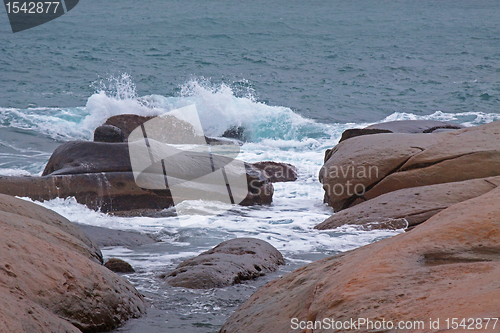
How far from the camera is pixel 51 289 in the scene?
255 centimetres

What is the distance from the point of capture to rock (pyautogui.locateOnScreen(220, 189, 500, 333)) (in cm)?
166

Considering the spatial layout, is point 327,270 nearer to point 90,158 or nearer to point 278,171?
point 90,158

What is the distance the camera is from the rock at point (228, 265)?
3727 mm

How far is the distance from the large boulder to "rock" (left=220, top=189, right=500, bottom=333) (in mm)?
3460

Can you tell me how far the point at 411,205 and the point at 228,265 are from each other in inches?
91.3

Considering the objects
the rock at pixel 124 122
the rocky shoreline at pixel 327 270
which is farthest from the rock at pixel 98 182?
the rock at pixel 124 122

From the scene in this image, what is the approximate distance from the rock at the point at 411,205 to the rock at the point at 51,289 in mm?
2941

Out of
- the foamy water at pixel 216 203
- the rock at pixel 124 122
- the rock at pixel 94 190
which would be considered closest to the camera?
the foamy water at pixel 216 203

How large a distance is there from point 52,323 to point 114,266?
178 cm

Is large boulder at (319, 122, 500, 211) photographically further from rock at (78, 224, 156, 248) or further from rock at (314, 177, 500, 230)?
rock at (78, 224, 156, 248)

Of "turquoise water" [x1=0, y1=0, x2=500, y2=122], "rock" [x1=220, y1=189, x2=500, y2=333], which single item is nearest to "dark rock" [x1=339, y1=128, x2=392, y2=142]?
"rock" [x1=220, y1=189, x2=500, y2=333]

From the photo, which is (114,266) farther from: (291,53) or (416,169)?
(291,53)

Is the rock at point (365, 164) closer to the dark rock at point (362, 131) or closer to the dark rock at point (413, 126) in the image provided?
the dark rock at point (362, 131)

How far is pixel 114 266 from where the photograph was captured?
160 inches
